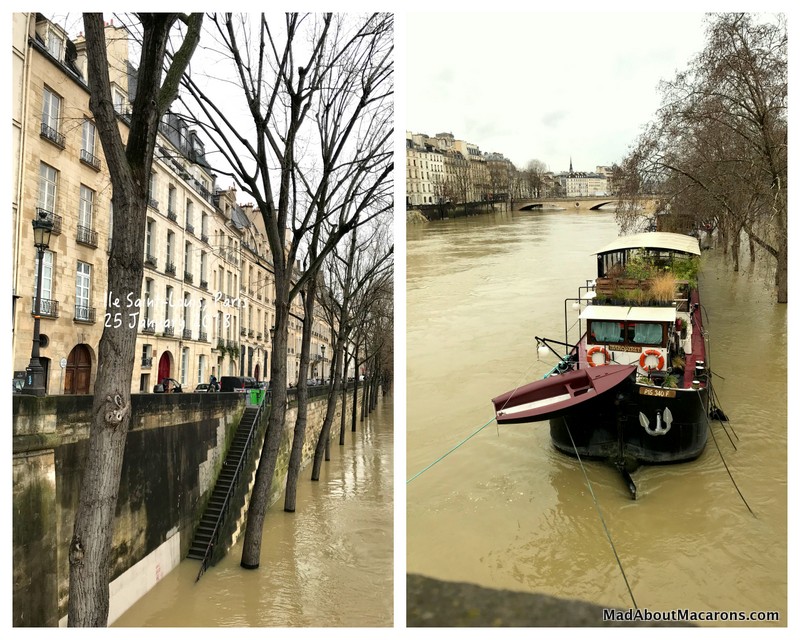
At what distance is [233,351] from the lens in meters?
5.02

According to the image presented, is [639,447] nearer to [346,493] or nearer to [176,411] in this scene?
[346,493]

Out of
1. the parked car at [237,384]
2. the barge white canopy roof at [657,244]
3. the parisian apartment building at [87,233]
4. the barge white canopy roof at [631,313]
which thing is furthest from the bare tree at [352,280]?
the barge white canopy roof at [657,244]

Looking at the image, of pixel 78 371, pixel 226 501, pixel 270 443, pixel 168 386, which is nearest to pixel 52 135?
pixel 78 371

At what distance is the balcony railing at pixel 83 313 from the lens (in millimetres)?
3822

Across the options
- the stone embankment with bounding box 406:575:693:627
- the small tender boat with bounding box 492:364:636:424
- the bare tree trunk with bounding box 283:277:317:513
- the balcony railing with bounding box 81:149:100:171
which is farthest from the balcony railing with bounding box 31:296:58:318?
the small tender boat with bounding box 492:364:636:424

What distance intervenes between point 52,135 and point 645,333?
5834 millimetres

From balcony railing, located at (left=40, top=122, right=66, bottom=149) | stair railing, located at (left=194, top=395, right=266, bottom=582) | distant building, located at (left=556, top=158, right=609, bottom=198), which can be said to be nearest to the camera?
balcony railing, located at (left=40, top=122, right=66, bottom=149)

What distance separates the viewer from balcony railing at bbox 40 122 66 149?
3.77 m

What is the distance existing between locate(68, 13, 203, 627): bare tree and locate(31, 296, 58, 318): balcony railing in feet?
2.89

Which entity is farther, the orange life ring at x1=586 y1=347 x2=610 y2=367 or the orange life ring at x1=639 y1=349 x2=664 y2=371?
the orange life ring at x1=586 y1=347 x2=610 y2=367

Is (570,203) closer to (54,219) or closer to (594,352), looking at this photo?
(594,352)

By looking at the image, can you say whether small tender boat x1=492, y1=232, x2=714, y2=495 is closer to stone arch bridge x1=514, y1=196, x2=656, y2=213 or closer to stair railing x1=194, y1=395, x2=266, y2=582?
stair railing x1=194, y1=395, x2=266, y2=582

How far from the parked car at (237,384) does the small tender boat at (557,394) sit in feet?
8.45
